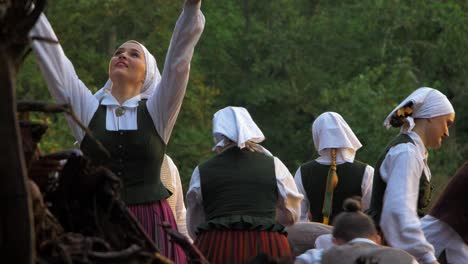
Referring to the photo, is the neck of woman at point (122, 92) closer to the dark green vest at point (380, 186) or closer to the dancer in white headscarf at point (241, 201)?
the dancer in white headscarf at point (241, 201)

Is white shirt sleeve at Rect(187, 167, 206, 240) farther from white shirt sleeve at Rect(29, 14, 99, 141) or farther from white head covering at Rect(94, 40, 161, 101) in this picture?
white shirt sleeve at Rect(29, 14, 99, 141)

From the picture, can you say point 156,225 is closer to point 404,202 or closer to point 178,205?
point 404,202

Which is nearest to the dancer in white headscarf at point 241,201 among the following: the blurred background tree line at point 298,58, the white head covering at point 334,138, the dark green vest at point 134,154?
the dark green vest at point 134,154

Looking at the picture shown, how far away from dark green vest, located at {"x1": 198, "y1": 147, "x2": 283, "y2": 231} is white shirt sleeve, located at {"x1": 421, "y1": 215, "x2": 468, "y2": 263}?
31.5 inches

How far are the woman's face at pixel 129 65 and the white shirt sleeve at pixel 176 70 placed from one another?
0.24m

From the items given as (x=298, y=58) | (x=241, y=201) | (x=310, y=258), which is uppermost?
(x=310, y=258)

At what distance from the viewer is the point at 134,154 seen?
710 centimetres

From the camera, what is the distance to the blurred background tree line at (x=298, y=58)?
2722 cm

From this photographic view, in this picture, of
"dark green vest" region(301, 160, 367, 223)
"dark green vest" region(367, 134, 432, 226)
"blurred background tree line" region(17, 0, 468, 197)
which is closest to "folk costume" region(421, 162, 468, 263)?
"dark green vest" region(367, 134, 432, 226)

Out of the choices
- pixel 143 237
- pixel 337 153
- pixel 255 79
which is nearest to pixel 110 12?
pixel 255 79

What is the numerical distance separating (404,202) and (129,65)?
1.45 meters

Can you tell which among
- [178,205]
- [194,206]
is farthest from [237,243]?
[178,205]

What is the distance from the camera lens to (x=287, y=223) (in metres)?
8.59

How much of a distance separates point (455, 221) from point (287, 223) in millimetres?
1043
